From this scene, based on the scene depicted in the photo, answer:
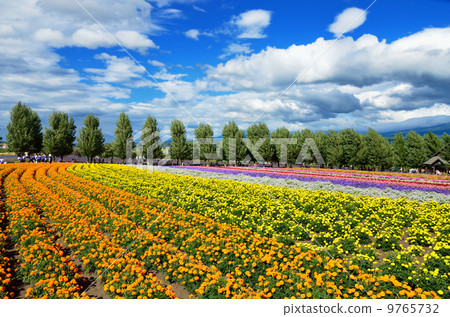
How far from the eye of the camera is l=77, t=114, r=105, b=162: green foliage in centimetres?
5416

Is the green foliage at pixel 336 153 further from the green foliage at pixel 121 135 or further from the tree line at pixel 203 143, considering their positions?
the green foliage at pixel 121 135

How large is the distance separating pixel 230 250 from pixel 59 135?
5734 cm

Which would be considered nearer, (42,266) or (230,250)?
(42,266)

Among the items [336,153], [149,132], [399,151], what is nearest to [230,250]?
[149,132]

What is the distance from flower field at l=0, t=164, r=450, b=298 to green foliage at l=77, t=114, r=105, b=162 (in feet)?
148

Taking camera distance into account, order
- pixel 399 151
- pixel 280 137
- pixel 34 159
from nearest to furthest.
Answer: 1. pixel 34 159
2. pixel 399 151
3. pixel 280 137

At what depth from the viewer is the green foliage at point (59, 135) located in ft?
177

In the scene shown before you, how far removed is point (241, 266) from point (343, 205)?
690 cm

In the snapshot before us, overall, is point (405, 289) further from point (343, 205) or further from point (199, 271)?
point (343, 205)

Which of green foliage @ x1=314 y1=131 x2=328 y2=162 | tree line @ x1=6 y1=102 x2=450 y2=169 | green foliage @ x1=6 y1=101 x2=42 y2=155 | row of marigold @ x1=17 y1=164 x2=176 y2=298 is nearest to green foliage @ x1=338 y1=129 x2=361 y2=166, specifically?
tree line @ x1=6 y1=102 x2=450 y2=169

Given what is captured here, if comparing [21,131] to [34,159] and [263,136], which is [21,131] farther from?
[263,136]

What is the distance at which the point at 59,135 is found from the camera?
177 ft

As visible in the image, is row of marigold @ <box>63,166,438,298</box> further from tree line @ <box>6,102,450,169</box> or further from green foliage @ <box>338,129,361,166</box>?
green foliage @ <box>338,129,361,166</box>

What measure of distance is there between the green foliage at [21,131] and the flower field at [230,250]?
4713cm
